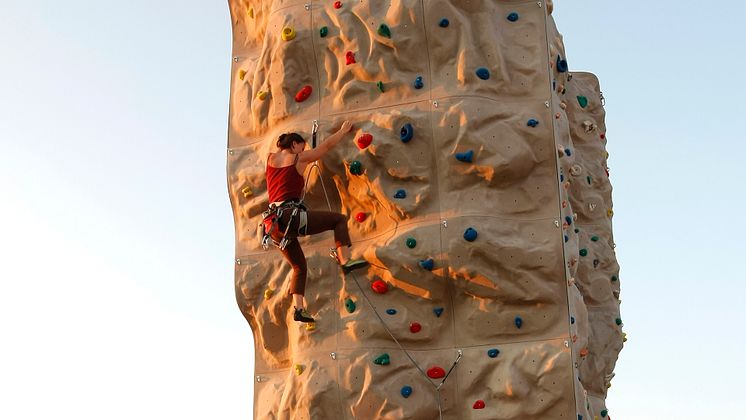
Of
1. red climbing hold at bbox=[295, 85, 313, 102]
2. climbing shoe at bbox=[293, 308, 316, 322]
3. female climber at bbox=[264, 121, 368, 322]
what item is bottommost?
climbing shoe at bbox=[293, 308, 316, 322]

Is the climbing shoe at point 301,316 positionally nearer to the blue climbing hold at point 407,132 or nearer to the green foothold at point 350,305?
the green foothold at point 350,305

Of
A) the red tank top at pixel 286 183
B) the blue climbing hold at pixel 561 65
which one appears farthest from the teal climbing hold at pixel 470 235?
the blue climbing hold at pixel 561 65

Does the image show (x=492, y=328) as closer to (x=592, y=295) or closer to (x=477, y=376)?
(x=477, y=376)

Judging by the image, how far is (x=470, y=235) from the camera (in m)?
9.98

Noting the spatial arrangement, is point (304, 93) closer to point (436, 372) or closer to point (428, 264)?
point (428, 264)

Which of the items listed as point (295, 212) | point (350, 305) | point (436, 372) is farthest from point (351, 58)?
point (436, 372)

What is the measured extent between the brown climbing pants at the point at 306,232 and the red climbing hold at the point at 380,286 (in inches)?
15.2

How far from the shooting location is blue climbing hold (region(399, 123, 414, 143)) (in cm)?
1022

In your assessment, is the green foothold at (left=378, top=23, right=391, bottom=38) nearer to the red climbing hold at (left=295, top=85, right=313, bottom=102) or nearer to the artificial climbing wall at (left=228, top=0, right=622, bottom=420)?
A: the artificial climbing wall at (left=228, top=0, right=622, bottom=420)

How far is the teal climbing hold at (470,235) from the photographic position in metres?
9.98

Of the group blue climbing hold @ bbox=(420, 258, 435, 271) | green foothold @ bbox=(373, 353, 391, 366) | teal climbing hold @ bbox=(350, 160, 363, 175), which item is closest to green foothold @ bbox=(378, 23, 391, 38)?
teal climbing hold @ bbox=(350, 160, 363, 175)

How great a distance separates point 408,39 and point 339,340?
97.0 inches

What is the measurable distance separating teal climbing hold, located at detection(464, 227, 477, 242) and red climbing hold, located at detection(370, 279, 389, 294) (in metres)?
0.79

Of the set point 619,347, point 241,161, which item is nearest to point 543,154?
point 241,161
